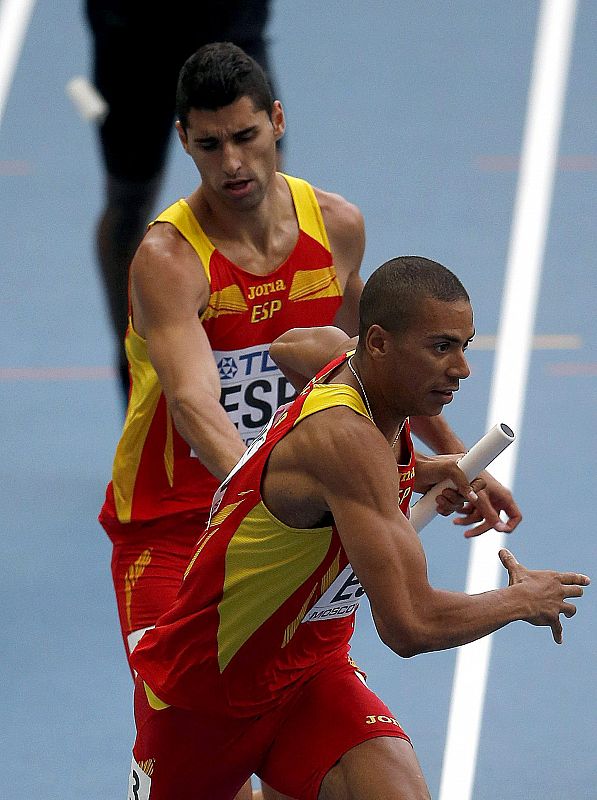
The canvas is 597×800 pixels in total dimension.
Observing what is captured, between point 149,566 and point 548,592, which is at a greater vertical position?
point 548,592

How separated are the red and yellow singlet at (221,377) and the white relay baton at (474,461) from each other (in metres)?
0.78

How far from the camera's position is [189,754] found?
4.05m

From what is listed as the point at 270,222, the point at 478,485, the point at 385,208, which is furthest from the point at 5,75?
the point at 478,485

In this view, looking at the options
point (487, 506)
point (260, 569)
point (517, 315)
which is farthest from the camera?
point (517, 315)

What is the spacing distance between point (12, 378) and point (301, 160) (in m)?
2.60

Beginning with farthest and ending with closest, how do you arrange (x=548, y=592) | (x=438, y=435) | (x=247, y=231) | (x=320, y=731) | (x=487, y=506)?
(x=247, y=231)
(x=438, y=435)
(x=487, y=506)
(x=320, y=731)
(x=548, y=592)

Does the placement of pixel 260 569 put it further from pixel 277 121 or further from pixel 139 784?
pixel 277 121

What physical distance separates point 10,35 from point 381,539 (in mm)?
8213

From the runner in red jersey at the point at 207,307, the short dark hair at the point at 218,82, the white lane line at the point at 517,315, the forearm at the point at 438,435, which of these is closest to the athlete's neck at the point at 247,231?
the runner in red jersey at the point at 207,307

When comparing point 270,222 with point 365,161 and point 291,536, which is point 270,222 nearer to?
point 291,536

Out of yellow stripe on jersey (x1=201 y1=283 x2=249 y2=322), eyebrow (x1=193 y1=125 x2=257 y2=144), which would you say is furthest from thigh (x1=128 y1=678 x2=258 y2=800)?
eyebrow (x1=193 y1=125 x2=257 y2=144)

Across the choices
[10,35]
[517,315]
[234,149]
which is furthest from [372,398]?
[10,35]

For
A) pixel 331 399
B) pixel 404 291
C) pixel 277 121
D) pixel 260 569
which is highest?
pixel 277 121

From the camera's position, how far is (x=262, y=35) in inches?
277
